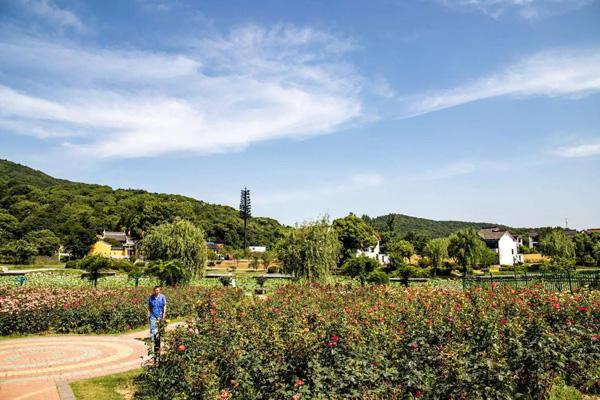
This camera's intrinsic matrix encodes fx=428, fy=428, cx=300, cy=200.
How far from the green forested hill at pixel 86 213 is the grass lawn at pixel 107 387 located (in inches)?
2334

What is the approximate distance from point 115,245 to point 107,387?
3124 inches

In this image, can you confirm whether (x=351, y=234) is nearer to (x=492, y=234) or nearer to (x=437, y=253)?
(x=437, y=253)

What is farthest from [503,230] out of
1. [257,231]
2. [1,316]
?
[1,316]

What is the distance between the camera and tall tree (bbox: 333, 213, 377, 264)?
62.3m

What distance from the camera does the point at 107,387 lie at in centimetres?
841

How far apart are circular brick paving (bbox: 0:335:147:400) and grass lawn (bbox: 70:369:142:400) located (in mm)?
429

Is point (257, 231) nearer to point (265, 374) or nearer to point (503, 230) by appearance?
point (503, 230)

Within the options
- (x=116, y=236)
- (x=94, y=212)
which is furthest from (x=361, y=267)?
(x=94, y=212)

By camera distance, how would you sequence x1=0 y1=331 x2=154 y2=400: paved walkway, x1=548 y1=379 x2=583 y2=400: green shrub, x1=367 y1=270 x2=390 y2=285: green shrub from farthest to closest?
x1=367 y1=270 x2=390 y2=285: green shrub, x1=0 y1=331 x2=154 y2=400: paved walkway, x1=548 y1=379 x2=583 y2=400: green shrub

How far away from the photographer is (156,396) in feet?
23.2

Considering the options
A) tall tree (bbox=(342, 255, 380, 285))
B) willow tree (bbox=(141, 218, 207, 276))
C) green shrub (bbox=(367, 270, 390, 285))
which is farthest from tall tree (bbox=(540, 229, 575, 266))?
willow tree (bbox=(141, 218, 207, 276))

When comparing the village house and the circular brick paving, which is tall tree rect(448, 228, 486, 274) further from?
the village house

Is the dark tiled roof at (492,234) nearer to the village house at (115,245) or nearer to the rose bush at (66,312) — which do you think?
the village house at (115,245)

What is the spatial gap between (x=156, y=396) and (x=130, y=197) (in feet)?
362
